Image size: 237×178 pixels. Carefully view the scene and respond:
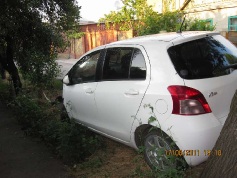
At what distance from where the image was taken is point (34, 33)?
8719 mm

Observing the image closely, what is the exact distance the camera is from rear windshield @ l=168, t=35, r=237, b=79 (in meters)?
3.37

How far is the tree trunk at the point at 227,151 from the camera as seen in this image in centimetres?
270

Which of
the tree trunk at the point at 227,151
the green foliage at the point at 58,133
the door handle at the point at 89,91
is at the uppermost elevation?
the door handle at the point at 89,91

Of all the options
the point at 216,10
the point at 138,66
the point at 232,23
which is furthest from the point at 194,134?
the point at 216,10

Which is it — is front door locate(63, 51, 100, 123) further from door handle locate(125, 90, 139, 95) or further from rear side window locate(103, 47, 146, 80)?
door handle locate(125, 90, 139, 95)

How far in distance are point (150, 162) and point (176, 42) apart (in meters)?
1.59

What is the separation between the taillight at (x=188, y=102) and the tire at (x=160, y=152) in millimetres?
390

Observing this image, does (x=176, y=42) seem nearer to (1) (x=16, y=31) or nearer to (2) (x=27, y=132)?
(2) (x=27, y=132)

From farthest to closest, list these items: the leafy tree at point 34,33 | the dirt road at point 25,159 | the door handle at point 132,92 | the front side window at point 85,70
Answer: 1. the leafy tree at point 34,33
2. the front side window at point 85,70
3. the dirt road at point 25,159
4. the door handle at point 132,92

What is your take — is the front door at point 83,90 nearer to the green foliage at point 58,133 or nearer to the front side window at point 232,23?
the green foliage at point 58,133

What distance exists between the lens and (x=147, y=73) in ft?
11.9

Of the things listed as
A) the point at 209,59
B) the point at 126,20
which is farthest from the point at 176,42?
the point at 126,20

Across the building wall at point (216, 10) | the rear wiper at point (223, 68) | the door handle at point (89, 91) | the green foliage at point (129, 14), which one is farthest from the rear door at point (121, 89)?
the building wall at point (216, 10)

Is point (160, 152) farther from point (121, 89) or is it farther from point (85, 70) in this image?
point (85, 70)
